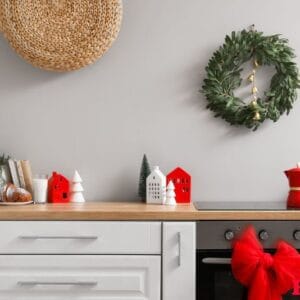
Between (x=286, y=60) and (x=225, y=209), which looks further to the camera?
(x=286, y=60)

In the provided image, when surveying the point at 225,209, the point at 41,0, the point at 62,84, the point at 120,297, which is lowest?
the point at 120,297

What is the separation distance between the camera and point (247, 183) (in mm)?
2682

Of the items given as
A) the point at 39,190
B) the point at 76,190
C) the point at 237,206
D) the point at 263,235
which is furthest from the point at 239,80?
the point at 39,190

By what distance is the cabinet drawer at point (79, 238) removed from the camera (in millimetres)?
2129

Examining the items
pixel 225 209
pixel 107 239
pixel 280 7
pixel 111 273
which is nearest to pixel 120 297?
pixel 111 273

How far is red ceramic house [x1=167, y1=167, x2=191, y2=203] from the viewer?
8.27ft

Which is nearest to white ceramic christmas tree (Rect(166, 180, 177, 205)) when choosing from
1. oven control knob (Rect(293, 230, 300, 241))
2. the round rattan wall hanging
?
oven control knob (Rect(293, 230, 300, 241))

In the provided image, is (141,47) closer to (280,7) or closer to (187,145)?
(187,145)

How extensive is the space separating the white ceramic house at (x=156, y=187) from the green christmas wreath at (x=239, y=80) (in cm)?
45

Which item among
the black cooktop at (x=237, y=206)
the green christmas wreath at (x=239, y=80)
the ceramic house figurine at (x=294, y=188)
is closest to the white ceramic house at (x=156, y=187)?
the black cooktop at (x=237, y=206)

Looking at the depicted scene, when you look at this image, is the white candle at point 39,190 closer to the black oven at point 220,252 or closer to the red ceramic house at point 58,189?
the red ceramic house at point 58,189

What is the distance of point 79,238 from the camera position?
6.99ft

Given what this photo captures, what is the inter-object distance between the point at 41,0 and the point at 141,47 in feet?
1.73

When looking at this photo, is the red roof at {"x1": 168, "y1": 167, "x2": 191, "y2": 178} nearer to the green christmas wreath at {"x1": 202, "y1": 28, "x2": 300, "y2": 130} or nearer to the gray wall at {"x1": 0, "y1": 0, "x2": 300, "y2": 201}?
the gray wall at {"x1": 0, "y1": 0, "x2": 300, "y2": 201}
